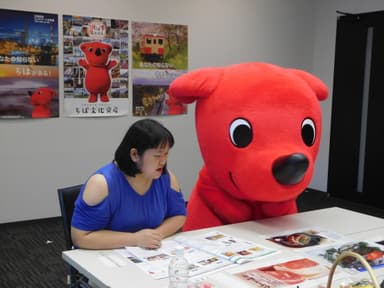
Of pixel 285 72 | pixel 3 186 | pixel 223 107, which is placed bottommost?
pixel 3 186

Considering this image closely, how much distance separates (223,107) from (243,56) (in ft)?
10.4

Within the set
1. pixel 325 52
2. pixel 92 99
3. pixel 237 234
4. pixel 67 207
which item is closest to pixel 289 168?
pixel 237 234

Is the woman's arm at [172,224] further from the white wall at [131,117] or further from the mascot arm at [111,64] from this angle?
the mascot arm at [111,64]

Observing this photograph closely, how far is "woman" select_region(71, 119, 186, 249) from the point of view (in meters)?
1.79

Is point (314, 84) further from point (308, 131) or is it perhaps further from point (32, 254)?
point (32, 254)

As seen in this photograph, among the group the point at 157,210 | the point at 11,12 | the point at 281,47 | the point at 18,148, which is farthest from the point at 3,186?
the point at 281,47

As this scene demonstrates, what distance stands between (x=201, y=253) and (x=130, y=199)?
377 mm

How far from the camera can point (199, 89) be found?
2207 millimetres

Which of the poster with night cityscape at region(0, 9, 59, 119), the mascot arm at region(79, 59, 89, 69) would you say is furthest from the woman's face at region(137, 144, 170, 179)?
the mascot arm at region(79, 59, 89, 69)

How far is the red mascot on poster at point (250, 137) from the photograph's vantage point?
2.04m

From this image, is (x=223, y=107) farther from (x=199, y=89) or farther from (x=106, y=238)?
(x=106, y=238)

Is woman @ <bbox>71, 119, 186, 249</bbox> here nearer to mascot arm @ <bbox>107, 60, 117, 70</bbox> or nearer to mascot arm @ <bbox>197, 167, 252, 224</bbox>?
mascot arm @ <bbox>197, 167, 252, 224</bbox>

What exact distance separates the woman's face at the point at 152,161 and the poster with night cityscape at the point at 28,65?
2.55 meters

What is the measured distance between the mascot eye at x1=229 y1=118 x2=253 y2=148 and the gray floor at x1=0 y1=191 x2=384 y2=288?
1.61 meters
